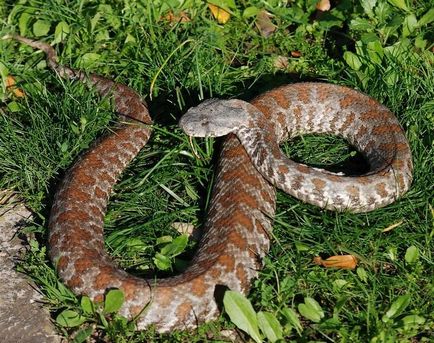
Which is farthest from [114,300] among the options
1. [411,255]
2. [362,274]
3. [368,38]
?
[368,38]

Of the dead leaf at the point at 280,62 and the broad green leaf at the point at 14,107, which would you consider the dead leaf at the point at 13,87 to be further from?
the dead leaf at the point at 280,62

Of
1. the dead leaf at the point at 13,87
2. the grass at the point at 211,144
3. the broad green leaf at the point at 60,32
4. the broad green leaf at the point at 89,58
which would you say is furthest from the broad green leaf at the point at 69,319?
the broad green leaf at the point at 60,32

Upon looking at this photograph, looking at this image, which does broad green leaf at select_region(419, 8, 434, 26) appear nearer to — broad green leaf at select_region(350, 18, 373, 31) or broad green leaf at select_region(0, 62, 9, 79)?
broad green leaf at select_region(350, 18, 373, 31)

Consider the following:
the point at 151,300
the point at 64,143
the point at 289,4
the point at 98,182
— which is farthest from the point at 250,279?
the point at 289,4

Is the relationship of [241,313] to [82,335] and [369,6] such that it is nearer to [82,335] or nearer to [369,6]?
[82,335]

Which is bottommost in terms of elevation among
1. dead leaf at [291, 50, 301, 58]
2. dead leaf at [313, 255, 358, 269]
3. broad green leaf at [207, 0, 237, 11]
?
dead leaf at [313, 255, 358, 269]

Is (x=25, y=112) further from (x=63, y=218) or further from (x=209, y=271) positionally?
(x=209, y=271)

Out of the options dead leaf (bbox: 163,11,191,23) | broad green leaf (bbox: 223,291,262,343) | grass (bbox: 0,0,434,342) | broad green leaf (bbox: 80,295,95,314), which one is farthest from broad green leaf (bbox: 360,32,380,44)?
broad green leaf (bbox: 80,295,95,314)
